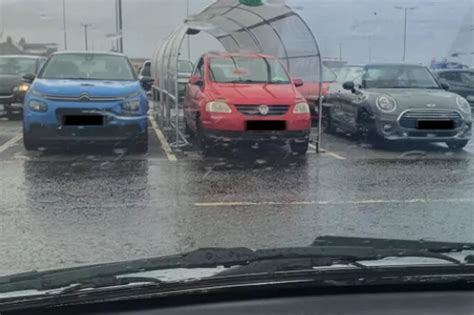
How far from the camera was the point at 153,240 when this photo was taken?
5277 mm

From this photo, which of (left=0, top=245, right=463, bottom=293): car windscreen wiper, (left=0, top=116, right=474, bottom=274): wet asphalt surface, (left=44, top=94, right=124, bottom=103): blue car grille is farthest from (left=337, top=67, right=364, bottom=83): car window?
(left=0, top=245, right=463, bottom=293): car windscreen wiper

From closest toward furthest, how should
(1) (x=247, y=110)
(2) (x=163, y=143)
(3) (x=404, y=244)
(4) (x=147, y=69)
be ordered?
(3) (x=404, y=244)
(1) (x=247, y=110)
(2) (x=163, y=143)
(4) (x=147, y=69)

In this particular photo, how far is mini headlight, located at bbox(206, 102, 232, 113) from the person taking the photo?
9.55 meters

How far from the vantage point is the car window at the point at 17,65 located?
15.4 meters

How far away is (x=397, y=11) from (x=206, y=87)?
7530 mm

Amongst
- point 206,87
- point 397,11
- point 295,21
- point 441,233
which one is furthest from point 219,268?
point 397,11

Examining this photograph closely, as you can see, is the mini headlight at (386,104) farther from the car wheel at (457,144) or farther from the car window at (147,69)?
the car window at (147,69)

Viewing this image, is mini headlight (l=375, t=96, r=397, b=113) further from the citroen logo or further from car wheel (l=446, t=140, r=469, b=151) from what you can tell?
the citroen logo

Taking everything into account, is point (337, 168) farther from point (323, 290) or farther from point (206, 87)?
point (323, 290)

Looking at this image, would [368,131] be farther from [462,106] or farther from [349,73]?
[349,73]

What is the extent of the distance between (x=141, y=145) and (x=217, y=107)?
1.34 metres

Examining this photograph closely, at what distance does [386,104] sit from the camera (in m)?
10.5

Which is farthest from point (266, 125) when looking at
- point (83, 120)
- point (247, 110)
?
point (83, 120)

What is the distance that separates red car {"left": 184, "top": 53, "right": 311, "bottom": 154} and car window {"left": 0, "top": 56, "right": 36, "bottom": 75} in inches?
256
